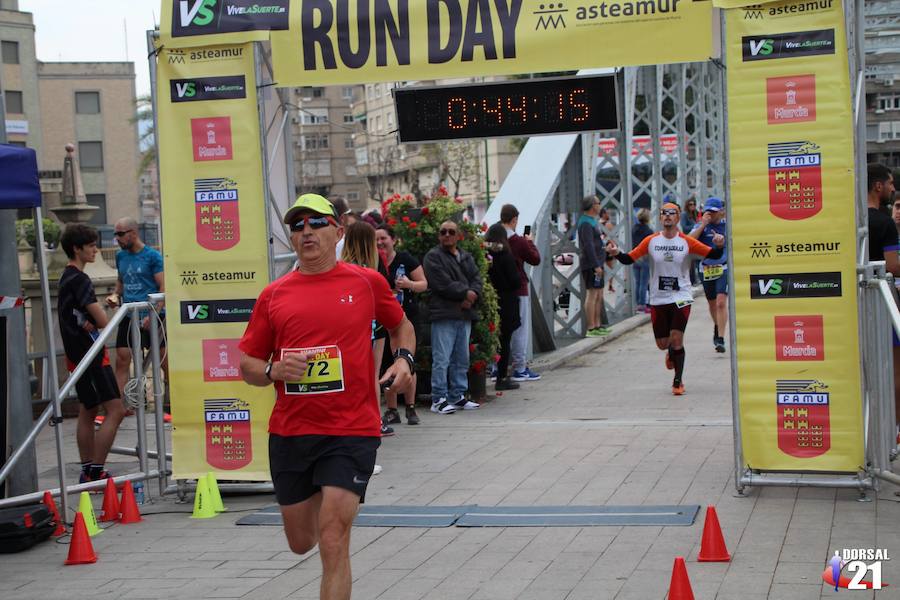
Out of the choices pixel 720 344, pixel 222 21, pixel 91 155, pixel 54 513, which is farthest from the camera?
pixel 91 155

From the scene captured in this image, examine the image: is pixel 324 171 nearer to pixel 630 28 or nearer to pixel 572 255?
pixel 572 255

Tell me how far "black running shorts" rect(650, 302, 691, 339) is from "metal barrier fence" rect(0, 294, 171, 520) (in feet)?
19.1

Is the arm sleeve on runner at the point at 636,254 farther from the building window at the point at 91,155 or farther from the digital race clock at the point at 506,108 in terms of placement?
the building window at the point at 91,155

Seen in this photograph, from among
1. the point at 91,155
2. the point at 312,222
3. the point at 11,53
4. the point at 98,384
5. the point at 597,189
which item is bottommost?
the point at 98,384

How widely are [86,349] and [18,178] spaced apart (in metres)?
2.13

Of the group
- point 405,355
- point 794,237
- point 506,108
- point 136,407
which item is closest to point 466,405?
point 506,108

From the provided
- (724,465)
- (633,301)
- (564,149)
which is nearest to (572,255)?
(564,149)

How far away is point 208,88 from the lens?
8.94 metres

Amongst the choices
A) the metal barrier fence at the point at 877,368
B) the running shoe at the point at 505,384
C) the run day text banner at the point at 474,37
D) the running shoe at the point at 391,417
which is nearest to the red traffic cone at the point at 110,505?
the run day text banner at the point at 474,37

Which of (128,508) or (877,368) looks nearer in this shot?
(877,368)

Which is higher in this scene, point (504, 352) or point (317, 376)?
point (317, 376)

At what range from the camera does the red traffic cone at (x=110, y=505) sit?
8672 millimetres

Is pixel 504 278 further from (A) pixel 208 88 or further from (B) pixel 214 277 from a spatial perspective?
(A) pixel 208 88

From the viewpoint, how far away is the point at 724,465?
933 centimetres
